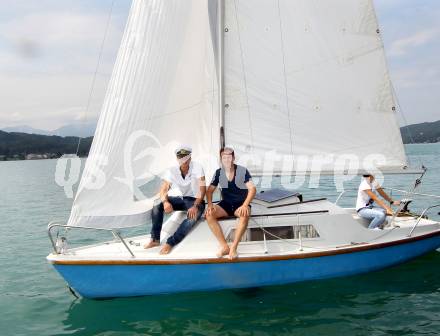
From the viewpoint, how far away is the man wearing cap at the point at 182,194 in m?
7.82

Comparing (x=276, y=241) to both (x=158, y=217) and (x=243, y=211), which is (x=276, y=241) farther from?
(x=158, y=217)

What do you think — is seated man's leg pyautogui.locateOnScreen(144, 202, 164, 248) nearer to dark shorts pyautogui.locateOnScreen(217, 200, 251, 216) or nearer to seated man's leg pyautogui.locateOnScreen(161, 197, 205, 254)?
seated man's leg pyautogui.locateOnScreen(161, 197, 205, 254)

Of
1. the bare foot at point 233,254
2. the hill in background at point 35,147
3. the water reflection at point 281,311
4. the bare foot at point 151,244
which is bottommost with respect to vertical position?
the water reflection at point 281,311

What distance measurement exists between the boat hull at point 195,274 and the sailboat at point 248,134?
2 centimetres

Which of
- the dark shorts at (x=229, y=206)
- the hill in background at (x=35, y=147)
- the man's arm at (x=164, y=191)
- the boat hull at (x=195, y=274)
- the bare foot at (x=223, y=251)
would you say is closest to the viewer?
the boat hull at (x=195, y=274)

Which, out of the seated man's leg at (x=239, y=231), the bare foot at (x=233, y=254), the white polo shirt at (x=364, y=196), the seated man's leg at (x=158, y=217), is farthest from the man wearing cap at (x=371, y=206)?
the seated man's leg at (x=158, y=217)

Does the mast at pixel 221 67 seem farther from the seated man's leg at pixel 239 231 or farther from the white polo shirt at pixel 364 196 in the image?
the white polo shirt at pixel 364 196

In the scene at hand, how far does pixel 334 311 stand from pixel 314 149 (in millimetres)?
3195

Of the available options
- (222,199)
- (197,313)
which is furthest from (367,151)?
(197,313)

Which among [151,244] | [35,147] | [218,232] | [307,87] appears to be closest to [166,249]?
[151,244]

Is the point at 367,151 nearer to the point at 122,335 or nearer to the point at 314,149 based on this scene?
the point at 314,149

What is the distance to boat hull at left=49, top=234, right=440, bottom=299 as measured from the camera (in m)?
7.51

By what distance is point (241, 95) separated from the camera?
28.7 ft

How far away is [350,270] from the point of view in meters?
8.36
